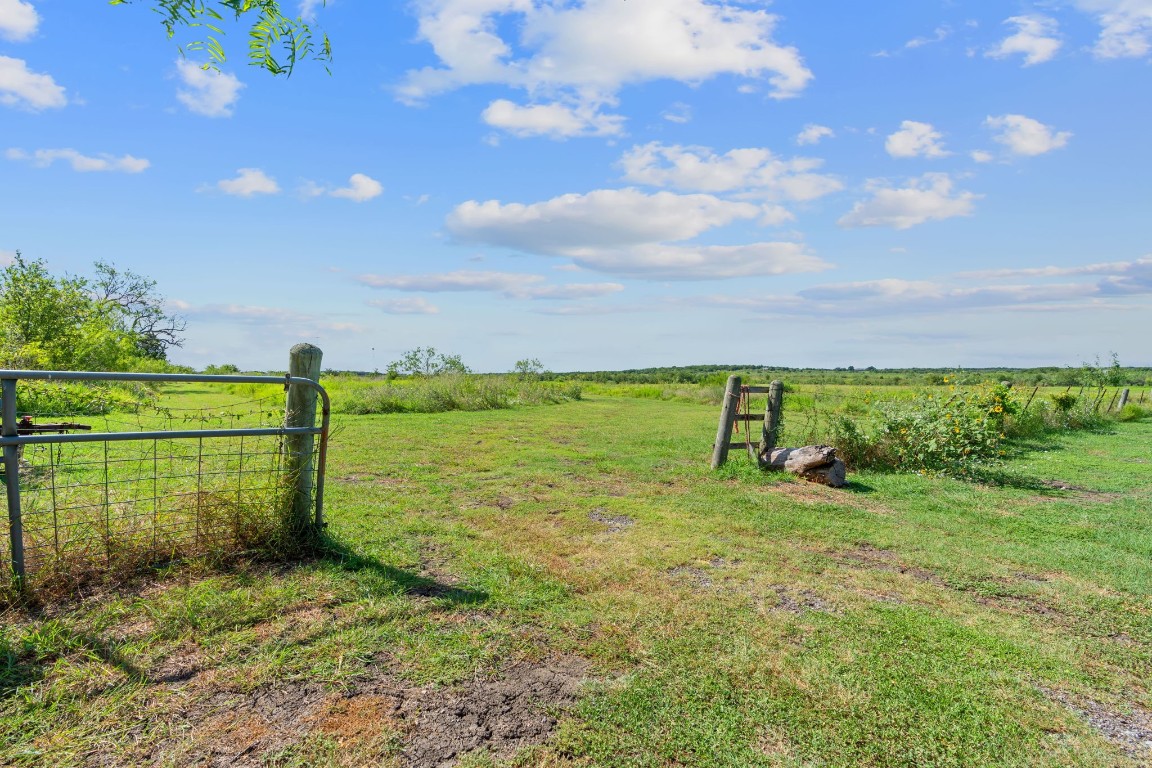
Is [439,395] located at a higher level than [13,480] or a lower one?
lower

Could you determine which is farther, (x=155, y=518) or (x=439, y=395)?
(x=439, y=395)

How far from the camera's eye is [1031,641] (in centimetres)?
343

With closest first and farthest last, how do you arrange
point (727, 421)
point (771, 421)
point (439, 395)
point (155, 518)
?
point (155, 518), point (771, 421), point (727, 421), point (439, 395)

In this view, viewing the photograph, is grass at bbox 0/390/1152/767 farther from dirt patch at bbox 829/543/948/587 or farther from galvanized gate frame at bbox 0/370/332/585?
galvanized gate frame at bbox 0/370/332/585

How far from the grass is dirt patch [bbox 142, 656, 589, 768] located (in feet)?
0.06

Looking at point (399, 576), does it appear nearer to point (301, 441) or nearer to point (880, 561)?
point (301, 441)

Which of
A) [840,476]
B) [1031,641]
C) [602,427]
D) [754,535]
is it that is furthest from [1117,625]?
[602,427]

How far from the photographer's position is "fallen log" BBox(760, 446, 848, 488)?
7719mm

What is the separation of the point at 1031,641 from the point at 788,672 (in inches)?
64.9

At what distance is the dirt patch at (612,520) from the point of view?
555cm

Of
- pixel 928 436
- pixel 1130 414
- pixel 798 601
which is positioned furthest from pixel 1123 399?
pixel 798 601

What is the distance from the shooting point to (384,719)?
244 centimetres

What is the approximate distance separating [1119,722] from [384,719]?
3.24 metres

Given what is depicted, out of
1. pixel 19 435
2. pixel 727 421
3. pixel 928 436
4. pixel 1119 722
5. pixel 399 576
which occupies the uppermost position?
pixel 19 435
